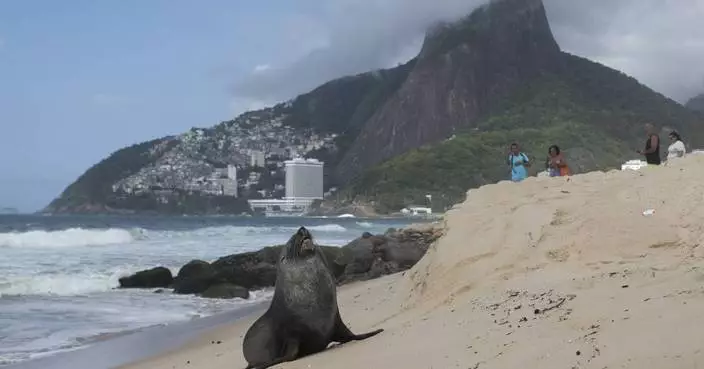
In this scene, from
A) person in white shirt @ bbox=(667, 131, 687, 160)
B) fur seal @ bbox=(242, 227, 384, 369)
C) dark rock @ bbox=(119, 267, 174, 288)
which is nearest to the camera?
fur seal @ bbox=(242, 227, 384, 369)

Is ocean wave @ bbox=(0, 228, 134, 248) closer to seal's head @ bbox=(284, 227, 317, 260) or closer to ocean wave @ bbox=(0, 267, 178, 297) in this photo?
ocean wave @ bbox=(0, 267, 178, 297)

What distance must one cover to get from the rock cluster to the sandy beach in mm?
7112

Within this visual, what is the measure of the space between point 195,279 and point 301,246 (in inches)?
480

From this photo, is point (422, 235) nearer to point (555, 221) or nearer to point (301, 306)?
point (555, 221)

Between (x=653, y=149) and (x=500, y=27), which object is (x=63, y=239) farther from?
(x=500, y=27)

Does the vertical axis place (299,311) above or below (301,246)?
below

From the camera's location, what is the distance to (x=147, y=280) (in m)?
19.3

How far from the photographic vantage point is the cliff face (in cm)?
14362

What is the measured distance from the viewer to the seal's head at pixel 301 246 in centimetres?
659

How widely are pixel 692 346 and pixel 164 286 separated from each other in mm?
16838

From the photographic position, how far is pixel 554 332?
485 centimetres

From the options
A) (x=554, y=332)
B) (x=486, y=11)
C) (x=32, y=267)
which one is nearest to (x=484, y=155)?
(x=486, y=11)

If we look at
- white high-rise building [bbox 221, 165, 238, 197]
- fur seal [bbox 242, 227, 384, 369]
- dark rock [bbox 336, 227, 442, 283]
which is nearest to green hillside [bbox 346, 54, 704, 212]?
white high-rise building [bbox 221, 165, 238, 197]

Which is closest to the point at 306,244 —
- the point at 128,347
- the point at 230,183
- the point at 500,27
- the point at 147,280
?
the point at 128,347
